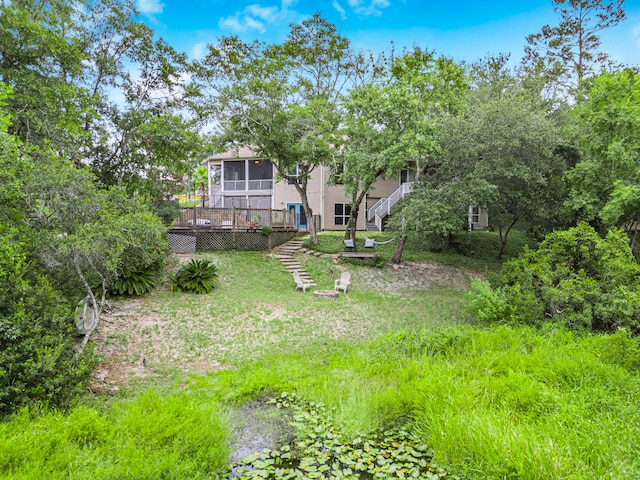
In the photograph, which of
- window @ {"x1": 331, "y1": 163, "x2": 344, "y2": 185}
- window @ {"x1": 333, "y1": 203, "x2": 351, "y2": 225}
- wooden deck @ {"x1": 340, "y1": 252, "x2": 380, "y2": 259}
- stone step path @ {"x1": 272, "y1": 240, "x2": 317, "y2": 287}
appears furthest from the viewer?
window @ {"x1": 333, "y1": 203, "x2": 351, "y2": 225}

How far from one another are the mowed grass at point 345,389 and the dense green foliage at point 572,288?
0.70 meters

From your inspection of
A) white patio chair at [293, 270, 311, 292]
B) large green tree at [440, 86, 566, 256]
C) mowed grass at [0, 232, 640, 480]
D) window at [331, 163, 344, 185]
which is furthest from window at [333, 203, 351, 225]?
mowed grass at [0, 232, 640, 480]

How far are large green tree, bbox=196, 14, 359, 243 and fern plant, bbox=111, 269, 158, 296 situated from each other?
754 centimetres

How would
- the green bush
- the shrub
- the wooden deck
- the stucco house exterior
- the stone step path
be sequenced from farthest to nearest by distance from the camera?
the stucco house exterior < the shrub < the wooden deck < the stone step path < the green bush

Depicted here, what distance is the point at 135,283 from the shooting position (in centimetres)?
984

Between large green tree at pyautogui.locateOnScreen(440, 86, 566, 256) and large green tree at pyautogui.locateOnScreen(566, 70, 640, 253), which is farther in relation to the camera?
large green tree at pyautogui.locateOnScreen(440, 86, 566, 256)

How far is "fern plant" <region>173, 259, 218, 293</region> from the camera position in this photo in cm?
1065

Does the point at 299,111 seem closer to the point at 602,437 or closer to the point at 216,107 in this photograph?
the point at 216,107

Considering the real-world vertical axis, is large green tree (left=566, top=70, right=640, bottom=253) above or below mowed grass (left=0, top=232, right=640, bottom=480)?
above

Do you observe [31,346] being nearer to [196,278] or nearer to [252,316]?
[252,316]

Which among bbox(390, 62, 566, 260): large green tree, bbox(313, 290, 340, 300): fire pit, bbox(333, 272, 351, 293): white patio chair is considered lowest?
bbox(313, 290, 340, 300): fire pit

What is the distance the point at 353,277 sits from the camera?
44.8ft

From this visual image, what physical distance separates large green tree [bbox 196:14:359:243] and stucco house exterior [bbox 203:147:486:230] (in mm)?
6415

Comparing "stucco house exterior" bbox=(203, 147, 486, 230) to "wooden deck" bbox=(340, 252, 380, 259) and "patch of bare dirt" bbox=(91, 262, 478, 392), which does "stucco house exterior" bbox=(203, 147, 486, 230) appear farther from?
"patch of bare dirt" bbox=(91, 262, 478, 392)
